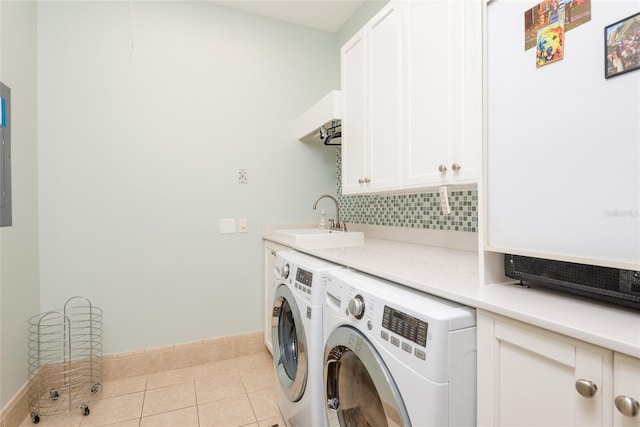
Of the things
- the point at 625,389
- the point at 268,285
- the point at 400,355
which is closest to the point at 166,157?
the point at 268,285

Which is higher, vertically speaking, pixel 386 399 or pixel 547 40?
pixel 547 40

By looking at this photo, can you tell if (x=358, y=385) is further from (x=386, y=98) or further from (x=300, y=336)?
(x=386, y=98)

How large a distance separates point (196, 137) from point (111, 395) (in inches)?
68.2

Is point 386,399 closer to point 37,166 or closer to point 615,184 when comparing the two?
point 615,184

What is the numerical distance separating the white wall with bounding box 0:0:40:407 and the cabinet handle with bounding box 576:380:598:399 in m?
2.22

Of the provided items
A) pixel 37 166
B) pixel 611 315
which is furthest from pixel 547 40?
pixel 37 166

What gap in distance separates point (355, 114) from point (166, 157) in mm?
1342

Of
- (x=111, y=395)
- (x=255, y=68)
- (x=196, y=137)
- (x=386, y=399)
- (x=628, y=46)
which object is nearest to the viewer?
(x=628, y=46)

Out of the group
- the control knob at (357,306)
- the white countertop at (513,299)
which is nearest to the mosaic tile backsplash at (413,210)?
the white countertop at (513,299)

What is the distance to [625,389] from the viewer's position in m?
0.55

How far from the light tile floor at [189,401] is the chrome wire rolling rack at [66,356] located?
4.3 inches

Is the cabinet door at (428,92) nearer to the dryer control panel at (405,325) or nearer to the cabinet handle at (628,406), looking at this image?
the dryer control panel at (405,325)

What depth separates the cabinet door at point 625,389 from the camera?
54cm

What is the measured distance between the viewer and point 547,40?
80 cm
